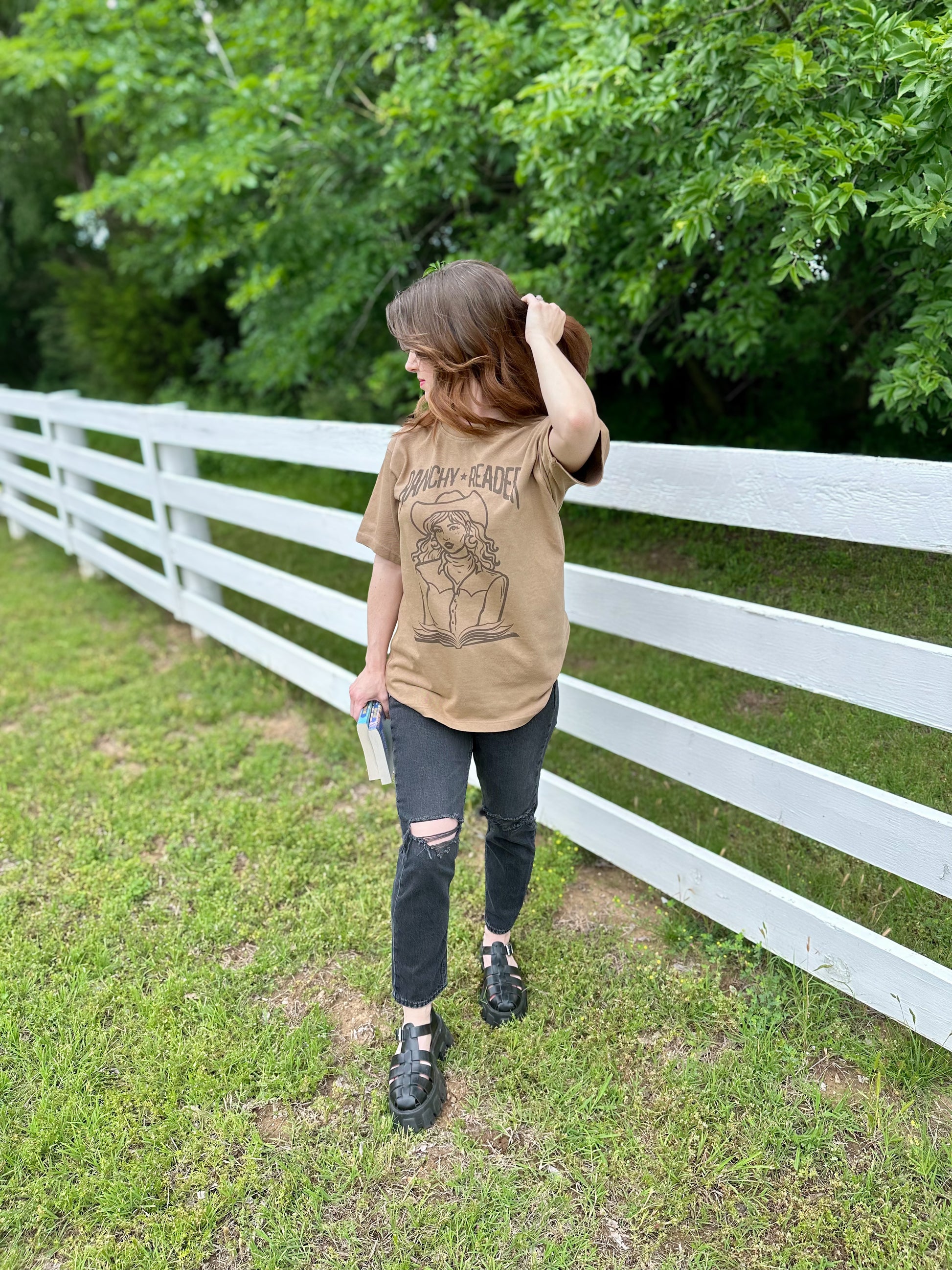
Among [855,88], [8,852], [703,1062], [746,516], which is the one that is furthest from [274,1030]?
[855,88]

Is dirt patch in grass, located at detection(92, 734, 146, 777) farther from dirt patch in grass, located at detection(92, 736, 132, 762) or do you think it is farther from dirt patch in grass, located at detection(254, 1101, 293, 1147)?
dirt patch in grass, located at detection(254, 1101, 293, 1147)

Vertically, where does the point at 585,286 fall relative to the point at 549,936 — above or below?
above

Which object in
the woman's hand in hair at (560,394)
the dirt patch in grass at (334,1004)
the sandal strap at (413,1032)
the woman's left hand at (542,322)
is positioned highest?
the woman's left hand at (542,322)

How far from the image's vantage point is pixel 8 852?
10.3 ft

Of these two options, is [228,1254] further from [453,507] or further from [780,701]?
[780,701]

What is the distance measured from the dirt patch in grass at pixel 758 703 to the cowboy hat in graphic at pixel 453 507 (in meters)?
1.01

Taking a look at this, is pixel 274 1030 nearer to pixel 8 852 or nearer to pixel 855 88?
pixel 8 852

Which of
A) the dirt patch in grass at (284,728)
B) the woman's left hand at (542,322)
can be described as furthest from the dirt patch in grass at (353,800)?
the woman's left hand at (542,322)

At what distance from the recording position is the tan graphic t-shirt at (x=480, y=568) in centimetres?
179

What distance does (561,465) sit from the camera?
5.71ft

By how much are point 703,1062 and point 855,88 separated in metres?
2.49

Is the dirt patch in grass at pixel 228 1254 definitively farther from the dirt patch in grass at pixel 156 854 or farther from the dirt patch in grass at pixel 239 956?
the dirt patch in grass at pixel 156 854

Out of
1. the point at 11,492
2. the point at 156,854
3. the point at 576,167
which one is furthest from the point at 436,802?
the point at 11,492

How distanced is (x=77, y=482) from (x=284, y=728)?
3.23 m
